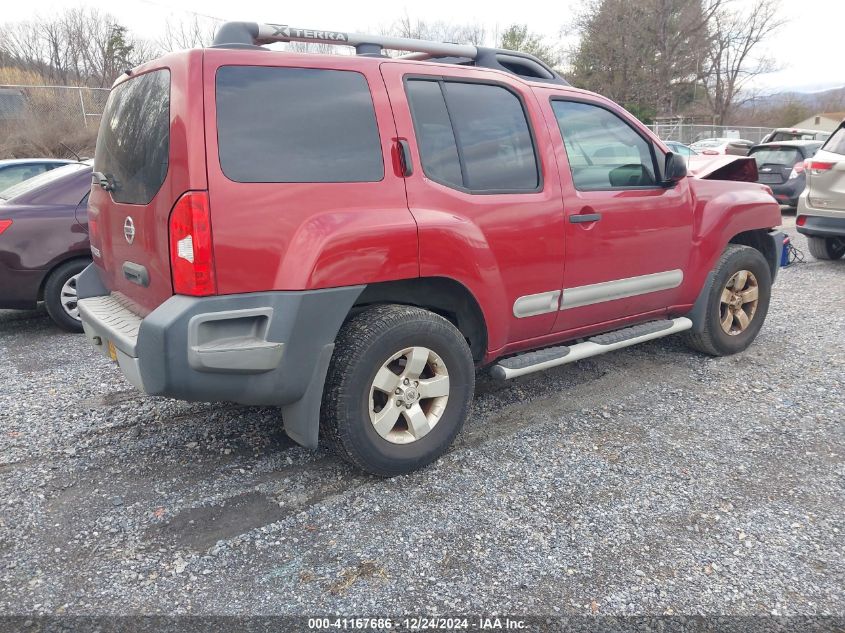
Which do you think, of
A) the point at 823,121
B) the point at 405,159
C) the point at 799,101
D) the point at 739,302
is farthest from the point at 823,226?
the point at 823,121

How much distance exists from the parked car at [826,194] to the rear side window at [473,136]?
639 cm

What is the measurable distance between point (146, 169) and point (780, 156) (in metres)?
13.9

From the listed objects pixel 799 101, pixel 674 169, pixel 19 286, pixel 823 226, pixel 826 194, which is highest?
pixel 799 101

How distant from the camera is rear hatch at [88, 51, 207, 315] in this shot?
2627 millimetres

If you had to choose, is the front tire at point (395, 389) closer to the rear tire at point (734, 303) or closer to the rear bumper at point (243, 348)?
the rear bumper at point (243, 348)

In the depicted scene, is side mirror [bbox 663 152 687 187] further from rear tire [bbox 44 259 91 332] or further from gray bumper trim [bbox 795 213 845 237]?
gray bumper trim [bbox 795 213 845 237]

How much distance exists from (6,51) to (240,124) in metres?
40.3

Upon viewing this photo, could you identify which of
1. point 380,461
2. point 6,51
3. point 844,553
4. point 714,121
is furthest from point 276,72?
point 714,121

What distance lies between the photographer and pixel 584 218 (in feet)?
12.2

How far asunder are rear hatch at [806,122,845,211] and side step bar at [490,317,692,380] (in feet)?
16.5

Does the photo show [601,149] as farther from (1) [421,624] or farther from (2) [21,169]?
(2) [21,169]

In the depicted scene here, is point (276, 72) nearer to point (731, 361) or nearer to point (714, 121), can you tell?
point (731, 361)

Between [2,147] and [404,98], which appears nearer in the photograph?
[404,98]

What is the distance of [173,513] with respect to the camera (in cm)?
292
